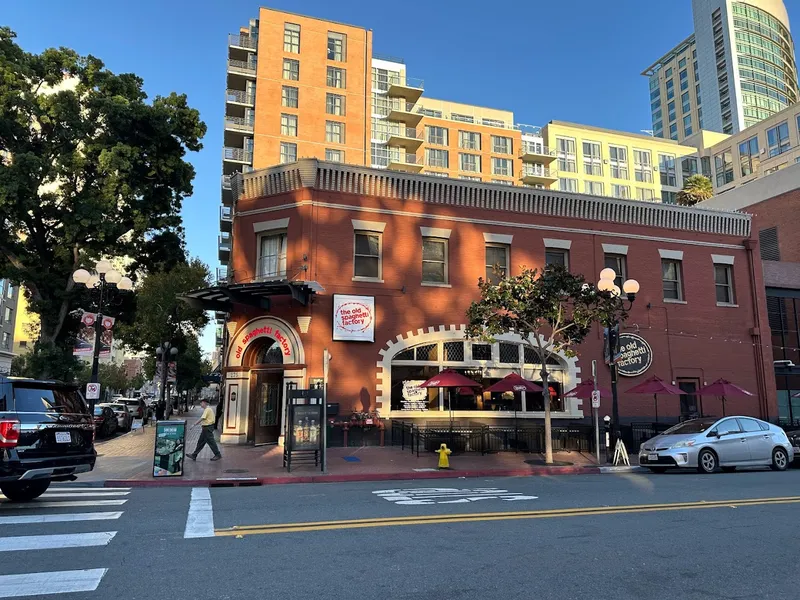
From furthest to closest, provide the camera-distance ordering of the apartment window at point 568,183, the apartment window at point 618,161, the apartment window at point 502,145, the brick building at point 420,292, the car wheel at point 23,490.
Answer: the apartment window at point 618,161
the apartment window at point 568,183
the apartment window at point 502,145
the brick building at point 420,292
the car wheel at point 23,490

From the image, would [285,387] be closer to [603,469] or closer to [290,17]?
[603,469]

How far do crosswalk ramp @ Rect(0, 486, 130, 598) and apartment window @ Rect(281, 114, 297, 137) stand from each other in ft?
136

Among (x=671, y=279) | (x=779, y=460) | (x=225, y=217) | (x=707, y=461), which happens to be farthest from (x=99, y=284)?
(x=225, y=217)

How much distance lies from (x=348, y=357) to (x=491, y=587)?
15.8 m

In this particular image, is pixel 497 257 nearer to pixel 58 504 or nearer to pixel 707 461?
pixel 707 461

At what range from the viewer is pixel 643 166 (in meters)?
74.9

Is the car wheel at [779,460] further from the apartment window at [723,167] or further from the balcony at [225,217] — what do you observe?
the apartment window at [723,167]

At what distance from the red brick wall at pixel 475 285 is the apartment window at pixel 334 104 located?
104 ft

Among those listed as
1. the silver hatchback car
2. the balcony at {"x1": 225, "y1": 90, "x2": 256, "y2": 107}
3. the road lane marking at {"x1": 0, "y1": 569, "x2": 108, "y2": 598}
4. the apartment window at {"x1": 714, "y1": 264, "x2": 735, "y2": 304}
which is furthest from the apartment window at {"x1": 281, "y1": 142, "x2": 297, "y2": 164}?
the road lane marking at {"x1": 0, "y1": 569, "x2": 108, "y2": 598}

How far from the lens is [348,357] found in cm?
2086

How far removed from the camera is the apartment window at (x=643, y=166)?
244ft

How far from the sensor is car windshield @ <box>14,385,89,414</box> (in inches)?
350

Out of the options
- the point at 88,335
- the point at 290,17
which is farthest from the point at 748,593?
the point at 290,17

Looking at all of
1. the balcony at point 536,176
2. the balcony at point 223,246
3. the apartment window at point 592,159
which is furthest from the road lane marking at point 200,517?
the apartment window at point 592,159
